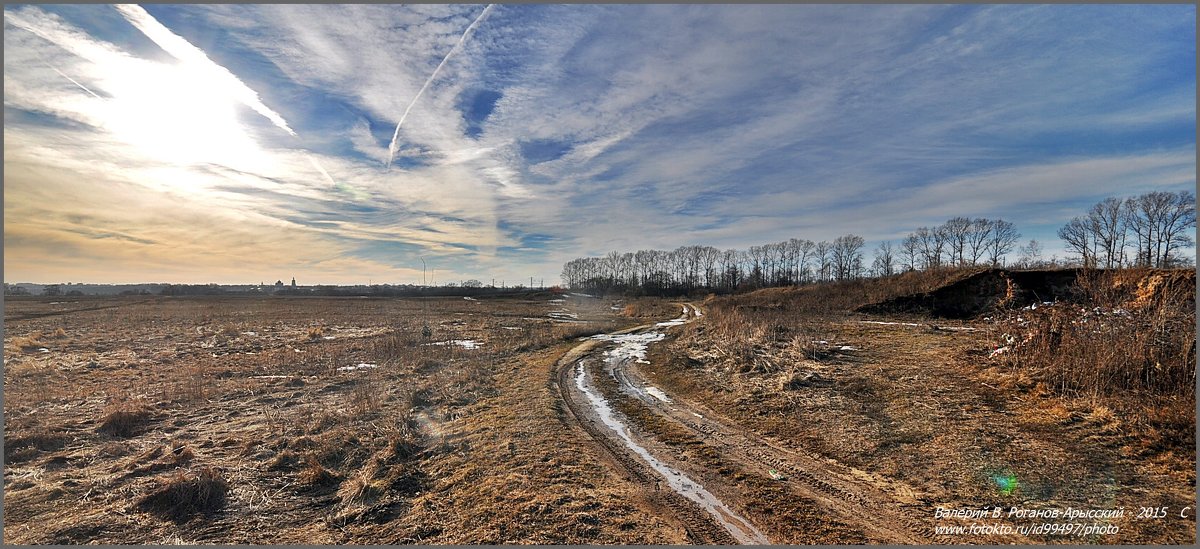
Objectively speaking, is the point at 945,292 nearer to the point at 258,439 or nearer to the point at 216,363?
the point at 258,439

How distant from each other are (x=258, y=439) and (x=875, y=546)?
475 inches

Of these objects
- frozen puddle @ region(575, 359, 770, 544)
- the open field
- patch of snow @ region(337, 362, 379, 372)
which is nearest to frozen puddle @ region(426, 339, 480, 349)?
patch of snow @ region(337, 362, 379, 372)

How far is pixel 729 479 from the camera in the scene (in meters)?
7.31

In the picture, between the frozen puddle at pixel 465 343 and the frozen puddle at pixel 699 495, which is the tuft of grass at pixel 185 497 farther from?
the frozen puddle at pixel 465 343

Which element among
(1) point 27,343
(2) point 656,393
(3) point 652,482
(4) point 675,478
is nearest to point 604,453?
(3) point 652,482

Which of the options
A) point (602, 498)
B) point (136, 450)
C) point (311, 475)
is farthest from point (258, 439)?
point (602, 498)

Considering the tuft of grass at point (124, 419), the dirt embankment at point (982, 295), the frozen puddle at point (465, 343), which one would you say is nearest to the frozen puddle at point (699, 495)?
the tuft of grass at point (124, 419)

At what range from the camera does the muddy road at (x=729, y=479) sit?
5.77 meters

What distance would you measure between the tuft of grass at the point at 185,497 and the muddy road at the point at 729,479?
653 cm

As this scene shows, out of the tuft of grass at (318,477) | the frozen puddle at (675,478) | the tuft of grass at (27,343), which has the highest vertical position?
the tuft of grass at (27,343)

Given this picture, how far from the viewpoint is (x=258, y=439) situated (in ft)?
33.0

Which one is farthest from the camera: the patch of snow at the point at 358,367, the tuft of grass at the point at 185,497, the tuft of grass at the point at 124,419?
the patch of snow at the point at 358,367

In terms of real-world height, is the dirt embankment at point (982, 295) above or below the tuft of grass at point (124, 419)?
above

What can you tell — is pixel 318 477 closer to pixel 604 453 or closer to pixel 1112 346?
pixel 604 453
